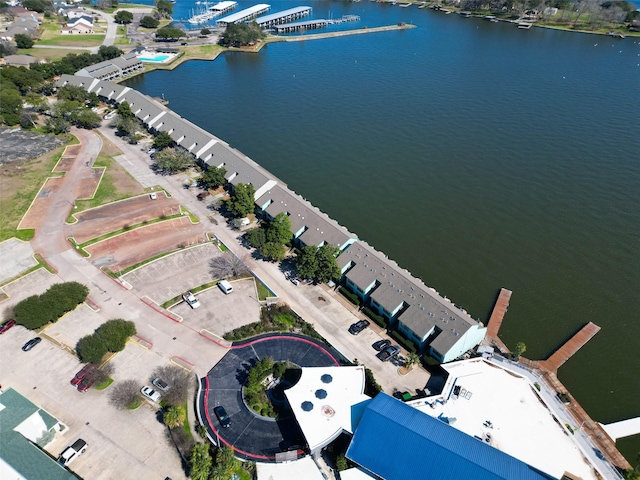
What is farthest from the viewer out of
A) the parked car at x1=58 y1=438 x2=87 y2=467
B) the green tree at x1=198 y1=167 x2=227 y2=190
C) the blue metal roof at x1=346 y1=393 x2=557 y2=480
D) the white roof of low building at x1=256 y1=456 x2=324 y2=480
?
the green tree at x1=198 y1=167 x2=227 y2=190

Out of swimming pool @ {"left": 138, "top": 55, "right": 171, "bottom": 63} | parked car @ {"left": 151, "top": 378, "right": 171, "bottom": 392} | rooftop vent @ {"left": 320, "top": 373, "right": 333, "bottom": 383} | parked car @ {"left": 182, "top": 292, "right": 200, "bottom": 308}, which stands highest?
swimming pool @ {"left": 138, "top": 55, "right": 171, "bottom": 63}

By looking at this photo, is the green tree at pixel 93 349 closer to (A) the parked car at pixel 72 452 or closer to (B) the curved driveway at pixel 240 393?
(A) the parked car at pixel 72 452

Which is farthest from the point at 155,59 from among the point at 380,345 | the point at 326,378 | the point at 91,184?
the point at 326,378

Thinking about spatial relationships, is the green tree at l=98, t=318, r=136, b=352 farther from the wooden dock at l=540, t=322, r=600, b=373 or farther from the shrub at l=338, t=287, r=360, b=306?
the wooden dock at l=540, t=322, r=600, b=373

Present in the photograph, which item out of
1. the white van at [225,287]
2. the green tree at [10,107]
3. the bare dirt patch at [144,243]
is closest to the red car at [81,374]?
the bare dirt patch at [144,243]

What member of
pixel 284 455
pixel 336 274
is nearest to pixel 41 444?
pixel 284 455

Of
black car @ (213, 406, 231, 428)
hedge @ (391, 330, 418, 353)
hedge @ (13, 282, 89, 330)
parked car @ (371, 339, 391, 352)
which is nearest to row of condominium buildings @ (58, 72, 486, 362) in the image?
hedge @ (391, 330, 418, 353)
